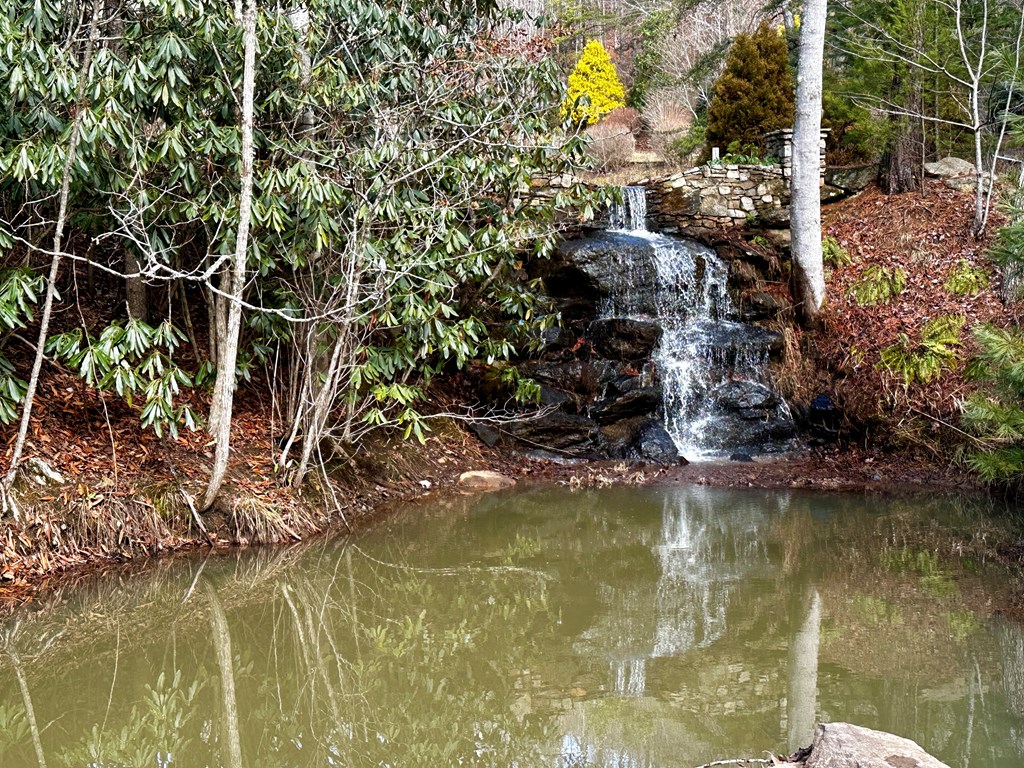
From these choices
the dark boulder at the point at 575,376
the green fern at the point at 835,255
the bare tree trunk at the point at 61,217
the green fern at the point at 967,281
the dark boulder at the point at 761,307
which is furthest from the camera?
the green fern at the point at 835,255

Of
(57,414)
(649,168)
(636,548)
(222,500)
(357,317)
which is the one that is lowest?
Answer: (636,548)

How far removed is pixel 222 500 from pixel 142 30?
3436mm

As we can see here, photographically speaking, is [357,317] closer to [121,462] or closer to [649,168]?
[121,462]

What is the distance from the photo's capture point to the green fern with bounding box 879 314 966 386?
9555 mm

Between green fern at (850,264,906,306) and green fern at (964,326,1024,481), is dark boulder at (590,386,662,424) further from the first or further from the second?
green fern at (964,326,1024,481)

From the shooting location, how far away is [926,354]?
9.69m

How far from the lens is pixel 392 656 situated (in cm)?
509

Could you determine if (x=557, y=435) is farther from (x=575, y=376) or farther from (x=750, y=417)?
(x=750, y=417)

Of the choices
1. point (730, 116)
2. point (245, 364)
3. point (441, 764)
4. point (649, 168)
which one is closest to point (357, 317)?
point (245, 364)

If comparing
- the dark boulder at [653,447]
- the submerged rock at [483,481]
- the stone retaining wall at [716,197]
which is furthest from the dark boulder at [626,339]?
the stone retaining wall at [716,197]

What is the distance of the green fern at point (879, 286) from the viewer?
11.0 metres

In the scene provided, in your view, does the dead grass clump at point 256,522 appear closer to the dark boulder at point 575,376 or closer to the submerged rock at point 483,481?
the submerged rock at point 483,481

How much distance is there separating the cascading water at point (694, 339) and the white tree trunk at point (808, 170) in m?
0.87

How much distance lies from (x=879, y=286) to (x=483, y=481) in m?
5.58
